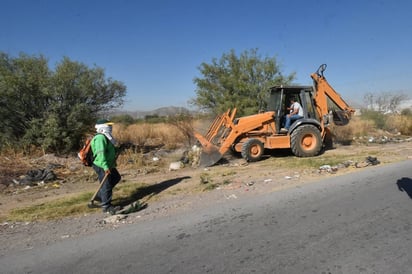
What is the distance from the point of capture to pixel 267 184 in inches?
264

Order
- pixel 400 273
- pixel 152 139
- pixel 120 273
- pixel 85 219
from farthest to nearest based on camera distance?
pixel 152 139
pixel 85 219
pixel 120 273
pixel 400 273

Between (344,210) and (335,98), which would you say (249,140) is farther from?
(344,210)

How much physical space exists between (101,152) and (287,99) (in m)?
7.86

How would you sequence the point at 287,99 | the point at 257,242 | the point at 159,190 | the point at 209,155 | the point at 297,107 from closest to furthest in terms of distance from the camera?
A: the point at 257,242 → the point at 159,190 → the point at 209,155 → the point at 297,107 → the point at 287,99

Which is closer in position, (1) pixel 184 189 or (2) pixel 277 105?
(1) pixel 184 189

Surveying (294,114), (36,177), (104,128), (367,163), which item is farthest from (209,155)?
(36,177)

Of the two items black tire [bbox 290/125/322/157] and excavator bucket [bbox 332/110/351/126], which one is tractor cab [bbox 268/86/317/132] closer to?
black tire [bbox 290/125/322/157]

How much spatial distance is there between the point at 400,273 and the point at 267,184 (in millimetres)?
3871

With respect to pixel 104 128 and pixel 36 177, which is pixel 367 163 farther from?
pixel 36 177

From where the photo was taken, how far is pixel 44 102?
1214 centimetres

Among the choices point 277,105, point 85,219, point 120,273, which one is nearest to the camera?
point 120,273

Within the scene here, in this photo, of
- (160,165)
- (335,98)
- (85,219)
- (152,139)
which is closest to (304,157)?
(335,98)

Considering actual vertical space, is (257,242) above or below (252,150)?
below

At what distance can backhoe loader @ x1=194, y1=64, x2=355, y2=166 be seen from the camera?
9984mm
